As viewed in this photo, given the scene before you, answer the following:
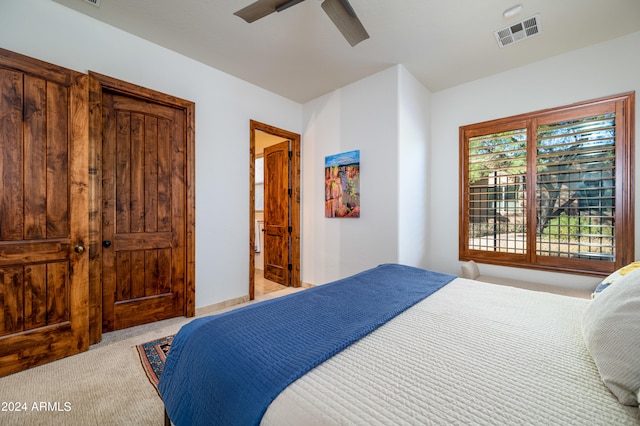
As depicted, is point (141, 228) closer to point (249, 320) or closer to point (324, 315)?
point (249, 320)

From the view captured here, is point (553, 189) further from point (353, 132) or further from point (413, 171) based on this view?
point (353, 132)

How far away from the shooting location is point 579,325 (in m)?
1.16

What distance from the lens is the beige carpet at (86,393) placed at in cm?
150

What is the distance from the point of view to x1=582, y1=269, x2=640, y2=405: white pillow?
2.27 feet

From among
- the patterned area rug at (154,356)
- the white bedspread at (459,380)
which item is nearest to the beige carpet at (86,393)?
the patterned area rug at (154,356)

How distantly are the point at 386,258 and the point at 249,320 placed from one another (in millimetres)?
2294

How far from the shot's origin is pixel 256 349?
96cm

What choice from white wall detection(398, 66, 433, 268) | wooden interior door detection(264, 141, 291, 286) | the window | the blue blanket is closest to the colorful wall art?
white wall detection(398, 66, 433, 268)

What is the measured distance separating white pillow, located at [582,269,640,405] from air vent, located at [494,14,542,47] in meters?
2.50

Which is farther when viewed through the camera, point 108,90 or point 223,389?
point 108,90

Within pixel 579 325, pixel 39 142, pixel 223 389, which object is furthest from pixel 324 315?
pixel 39 142

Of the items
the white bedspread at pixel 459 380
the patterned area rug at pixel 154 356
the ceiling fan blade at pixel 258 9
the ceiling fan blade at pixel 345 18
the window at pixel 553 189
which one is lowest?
the patterned area rug at pixel 154 356

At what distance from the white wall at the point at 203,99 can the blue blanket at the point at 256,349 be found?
2.04 meters

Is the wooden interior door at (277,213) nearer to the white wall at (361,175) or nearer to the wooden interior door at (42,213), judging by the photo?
the white wall at (361,175)
